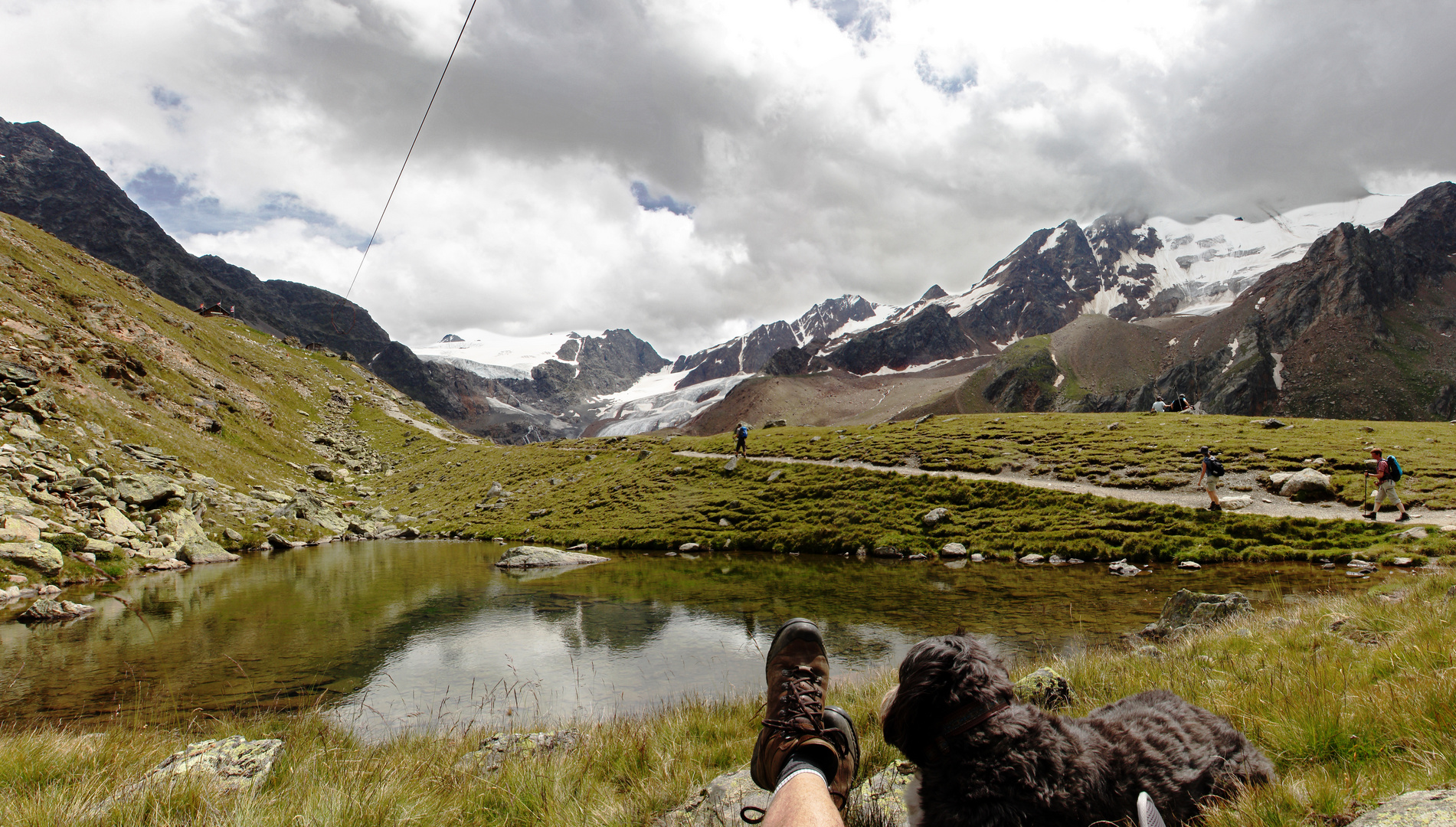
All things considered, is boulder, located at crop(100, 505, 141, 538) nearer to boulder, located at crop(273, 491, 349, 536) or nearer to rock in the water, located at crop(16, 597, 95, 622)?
rock in the water, located at crop(16, 597, 95, 622)

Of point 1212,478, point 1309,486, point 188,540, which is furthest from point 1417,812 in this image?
point 188,540

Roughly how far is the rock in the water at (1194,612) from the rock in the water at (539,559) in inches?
896

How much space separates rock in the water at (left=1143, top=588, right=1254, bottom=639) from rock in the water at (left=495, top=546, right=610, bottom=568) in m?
22.8

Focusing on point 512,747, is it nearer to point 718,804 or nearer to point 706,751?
point 706,751

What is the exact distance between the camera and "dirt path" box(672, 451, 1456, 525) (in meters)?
20.2

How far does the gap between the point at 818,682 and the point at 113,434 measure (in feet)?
141

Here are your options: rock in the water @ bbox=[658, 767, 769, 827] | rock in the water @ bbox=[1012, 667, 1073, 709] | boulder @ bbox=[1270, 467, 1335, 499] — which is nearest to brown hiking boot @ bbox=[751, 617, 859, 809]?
rock in the water @ bbox=[658, 767, 769, 827]

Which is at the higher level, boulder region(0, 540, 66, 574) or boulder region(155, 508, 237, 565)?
boulder region(0, 540, 66, 574)

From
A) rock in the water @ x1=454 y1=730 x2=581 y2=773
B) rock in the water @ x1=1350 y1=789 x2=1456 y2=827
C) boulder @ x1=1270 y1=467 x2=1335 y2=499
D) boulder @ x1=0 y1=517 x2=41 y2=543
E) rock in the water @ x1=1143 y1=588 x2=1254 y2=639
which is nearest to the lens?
rock in the water @ x1=1350 y1=789 x2=1456 y2=827

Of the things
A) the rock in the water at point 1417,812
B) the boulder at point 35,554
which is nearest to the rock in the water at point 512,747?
the rock in the water at point 1417,812

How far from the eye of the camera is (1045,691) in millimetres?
6012

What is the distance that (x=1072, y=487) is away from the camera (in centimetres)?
2834

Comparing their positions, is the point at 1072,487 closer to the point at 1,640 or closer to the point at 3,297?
the point at 1,640

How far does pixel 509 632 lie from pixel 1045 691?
13.6 meters
